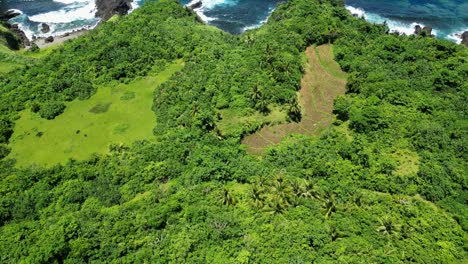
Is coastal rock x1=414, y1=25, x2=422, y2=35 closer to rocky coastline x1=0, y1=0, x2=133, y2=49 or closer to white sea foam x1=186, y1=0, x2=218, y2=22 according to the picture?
white sea foam x1=186, y1=0, x2=218, y2=22

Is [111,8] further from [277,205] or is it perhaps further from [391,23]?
[277,205]

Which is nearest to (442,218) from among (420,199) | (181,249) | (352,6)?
(420,199)

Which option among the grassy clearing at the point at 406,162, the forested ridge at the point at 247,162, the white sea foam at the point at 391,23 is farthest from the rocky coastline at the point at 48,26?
the grassy clearing at the point at 406,162

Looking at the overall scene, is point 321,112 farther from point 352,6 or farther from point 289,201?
point 352,6

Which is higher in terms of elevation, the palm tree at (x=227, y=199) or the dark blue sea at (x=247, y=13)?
the dark blue sea at (x=247, y=13)

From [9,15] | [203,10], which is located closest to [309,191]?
[203,10]

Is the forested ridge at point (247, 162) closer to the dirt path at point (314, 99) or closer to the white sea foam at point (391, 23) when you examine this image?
the dirt path at point (314, 99)

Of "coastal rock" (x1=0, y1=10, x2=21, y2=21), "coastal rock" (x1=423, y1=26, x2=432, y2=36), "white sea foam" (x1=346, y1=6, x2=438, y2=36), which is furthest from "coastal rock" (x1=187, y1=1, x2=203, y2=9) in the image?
"coastal rock" (x1=423, y1=26, x2=432, y2=36)

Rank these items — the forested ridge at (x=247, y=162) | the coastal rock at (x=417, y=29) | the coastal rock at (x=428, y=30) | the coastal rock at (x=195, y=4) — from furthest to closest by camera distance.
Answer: the coastal rock at (x=195, y=4) < the coastal rock at (x=417, y=29) < the coastal rock at (x=428, y=30) < the forested ridge at (x=247, y=162)
